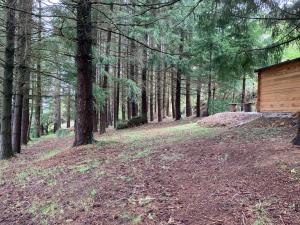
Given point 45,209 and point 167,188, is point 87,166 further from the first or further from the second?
point 167,188

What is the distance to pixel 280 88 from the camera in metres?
12.4

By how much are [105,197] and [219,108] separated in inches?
714

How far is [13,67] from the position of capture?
412 inches

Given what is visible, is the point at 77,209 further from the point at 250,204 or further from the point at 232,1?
the point at 232,1

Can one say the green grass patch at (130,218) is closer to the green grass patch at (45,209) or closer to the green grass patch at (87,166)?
the green grass patch at (45,209)

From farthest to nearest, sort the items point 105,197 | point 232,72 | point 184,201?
point 232,72 → point 105,197 → point 184,201

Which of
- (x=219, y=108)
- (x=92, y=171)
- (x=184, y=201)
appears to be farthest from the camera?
(x=219, y=108)

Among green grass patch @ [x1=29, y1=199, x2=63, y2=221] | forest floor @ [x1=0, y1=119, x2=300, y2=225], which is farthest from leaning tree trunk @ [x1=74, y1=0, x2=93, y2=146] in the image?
green grass patch @ [x1=29, y1=199, x2=63, y2=221]

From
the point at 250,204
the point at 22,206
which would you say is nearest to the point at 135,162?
the point at 22,206

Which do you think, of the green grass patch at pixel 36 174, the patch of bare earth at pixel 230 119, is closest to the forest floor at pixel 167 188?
the green grass patch at pixel 36 174

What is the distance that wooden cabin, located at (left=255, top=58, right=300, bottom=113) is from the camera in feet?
37.6

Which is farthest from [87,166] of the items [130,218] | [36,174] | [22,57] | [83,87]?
[22,57]

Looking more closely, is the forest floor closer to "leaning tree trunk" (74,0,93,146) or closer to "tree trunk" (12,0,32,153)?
"leaning tree trunk" (74,0,93,146)

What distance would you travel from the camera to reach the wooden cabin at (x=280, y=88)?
37.6 ft
